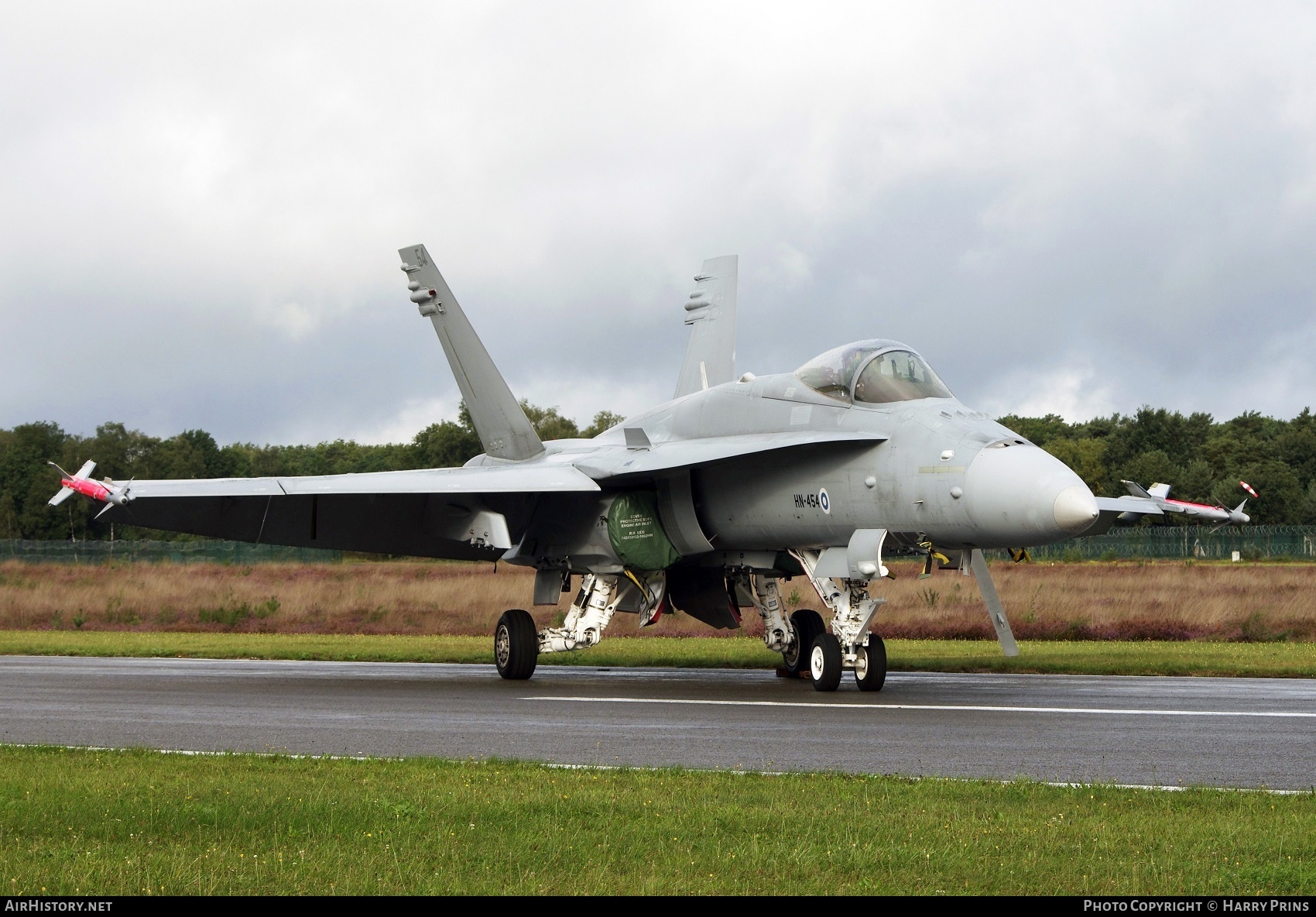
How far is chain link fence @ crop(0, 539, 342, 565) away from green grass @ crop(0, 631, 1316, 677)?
1568 cm

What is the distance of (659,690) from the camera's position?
598 inches

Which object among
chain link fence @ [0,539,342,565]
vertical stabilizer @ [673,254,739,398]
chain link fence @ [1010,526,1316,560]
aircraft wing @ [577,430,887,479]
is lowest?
chain link fence @ [0,539,342,565]

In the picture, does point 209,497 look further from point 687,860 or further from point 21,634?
point 21,634

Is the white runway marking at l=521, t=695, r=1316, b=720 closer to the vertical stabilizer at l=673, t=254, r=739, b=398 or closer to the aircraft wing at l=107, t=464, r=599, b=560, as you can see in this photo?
the aircraft wing at l=107, t=464, r=599, b=560

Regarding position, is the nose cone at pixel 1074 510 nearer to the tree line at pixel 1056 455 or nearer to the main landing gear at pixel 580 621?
the main landing gear at pixel 580 621

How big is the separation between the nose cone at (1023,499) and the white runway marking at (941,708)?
152cm

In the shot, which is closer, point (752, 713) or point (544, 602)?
point (752, 713)

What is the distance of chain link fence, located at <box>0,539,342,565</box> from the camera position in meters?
44.5

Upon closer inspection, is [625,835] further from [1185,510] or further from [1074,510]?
[1185,510]

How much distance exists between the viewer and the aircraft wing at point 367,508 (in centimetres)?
1591

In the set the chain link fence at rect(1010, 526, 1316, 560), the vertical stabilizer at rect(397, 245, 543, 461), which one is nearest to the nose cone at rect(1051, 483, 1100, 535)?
the vertical stabilizer at rect(397, 245, 543, 461)

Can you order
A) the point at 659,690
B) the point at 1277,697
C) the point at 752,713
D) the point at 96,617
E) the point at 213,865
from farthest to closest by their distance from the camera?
the point at 96,617
the point at 659,690
the point at 1277,697
the point at 752,713
the point at 213,865
